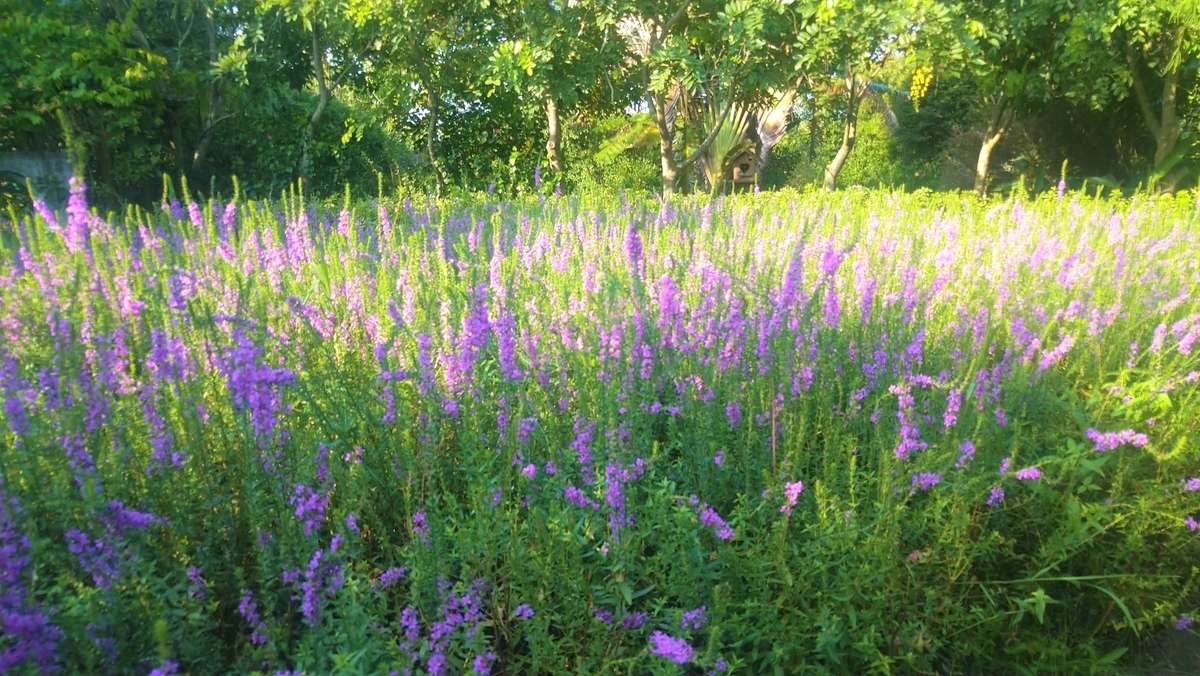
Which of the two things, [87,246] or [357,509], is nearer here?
[357,509]

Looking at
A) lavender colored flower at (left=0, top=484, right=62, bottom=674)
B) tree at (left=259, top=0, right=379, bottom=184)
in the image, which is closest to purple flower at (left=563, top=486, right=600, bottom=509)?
A: lavender colored flower at (left=0, top=484, right=62, bottom=674)

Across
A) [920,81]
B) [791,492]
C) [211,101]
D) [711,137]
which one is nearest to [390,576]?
[791,492]

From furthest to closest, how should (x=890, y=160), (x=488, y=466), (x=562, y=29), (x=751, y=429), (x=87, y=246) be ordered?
1. (x=890, y=160)
2. (x=562, y=29)
3. (x=87, y=246)
4. (x=751, y=429)
5. (x=488, y=466)

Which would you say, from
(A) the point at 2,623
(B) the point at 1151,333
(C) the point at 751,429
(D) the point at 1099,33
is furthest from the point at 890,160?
(A) the point at 2,623

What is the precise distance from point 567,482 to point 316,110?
1024 cm

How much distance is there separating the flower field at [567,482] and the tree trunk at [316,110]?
7.90 meters

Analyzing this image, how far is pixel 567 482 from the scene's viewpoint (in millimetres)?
2275

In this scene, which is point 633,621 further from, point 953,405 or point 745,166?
point 745,166

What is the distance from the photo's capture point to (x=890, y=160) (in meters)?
20.8

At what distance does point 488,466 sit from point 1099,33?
37.0ft

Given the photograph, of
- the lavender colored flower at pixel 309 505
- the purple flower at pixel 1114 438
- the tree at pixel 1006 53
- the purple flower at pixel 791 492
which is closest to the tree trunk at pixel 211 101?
the tree at pixel 1006 53

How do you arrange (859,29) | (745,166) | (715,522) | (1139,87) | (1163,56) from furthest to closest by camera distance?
1. (745,166)
2. (1139,87)
3. (1163,56)
4. (859,29)
5. (715,522)

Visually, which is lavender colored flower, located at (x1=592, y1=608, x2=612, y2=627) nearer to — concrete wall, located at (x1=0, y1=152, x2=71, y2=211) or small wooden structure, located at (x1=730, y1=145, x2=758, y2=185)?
concrete wall, located at (x1=0, y1=152, x2=71, y2=211)

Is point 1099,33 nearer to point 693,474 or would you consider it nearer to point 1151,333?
point 1151,333
